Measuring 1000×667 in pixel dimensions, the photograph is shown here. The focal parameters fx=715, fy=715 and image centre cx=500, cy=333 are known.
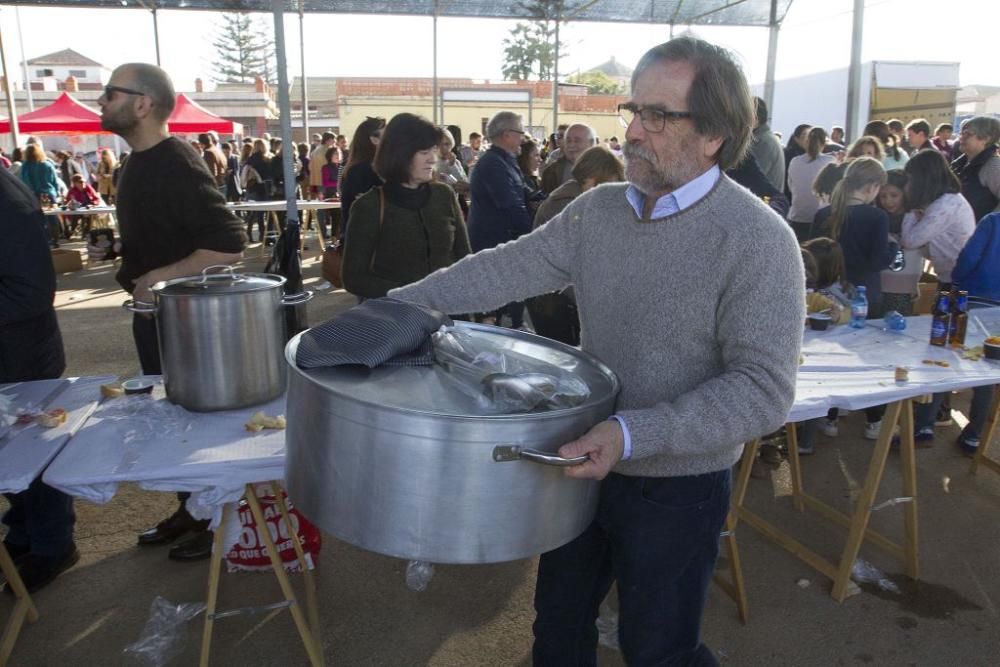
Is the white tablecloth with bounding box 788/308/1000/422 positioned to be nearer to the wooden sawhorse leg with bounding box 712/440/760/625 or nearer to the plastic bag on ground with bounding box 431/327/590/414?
the wooden sawhorse leg with bounding box 712/440/760/625

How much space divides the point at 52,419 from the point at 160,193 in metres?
0.83

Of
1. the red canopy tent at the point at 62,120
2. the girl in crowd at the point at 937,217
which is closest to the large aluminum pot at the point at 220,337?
the girl in crowd at the point at 937,217

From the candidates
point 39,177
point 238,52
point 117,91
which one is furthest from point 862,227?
point 238,52

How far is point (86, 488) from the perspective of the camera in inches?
67.7

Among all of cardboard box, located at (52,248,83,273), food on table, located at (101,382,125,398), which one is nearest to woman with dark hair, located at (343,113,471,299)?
food on table, located at (101,382,125,398)

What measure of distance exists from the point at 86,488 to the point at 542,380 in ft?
4.00

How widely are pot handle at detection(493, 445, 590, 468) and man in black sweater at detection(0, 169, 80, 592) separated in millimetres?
1950

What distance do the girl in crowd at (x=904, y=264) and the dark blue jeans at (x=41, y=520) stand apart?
13.2 ft

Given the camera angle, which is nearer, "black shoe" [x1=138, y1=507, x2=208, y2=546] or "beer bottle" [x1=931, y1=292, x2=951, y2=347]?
"black shoe" [x1=138, y1=507, x2=208, y2=546]

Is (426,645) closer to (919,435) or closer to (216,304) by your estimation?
(216,304)

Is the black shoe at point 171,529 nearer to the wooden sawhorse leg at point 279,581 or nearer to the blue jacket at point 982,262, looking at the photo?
the wooden sawhorse leg at point 279,581

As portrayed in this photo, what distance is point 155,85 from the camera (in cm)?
244

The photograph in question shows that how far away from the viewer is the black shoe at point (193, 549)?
108 inches

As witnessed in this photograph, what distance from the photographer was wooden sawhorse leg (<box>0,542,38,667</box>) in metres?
2.18
